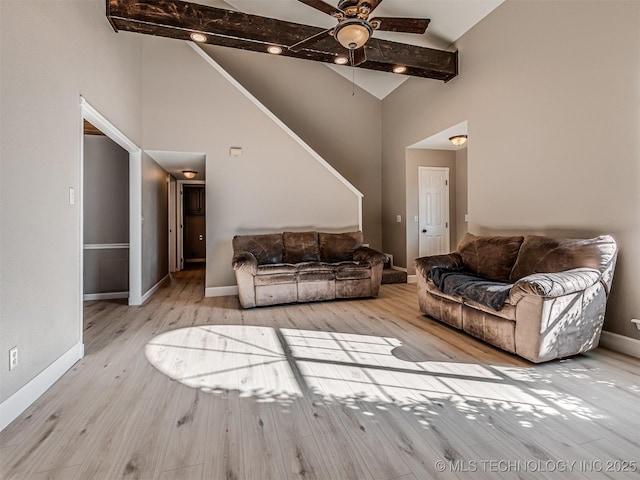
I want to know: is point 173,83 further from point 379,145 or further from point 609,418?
point 609,418

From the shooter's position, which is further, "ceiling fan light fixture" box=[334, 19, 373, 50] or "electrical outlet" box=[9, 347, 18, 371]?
"ceiling fan light fixture" box=[334, 19, 373, 50]

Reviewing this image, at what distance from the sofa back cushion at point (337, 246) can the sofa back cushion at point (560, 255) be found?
2.38 m

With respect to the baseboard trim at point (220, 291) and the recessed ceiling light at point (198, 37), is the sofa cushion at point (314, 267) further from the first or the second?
the recessed ceiling light at point (198, 37)

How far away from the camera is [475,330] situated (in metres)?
2.91

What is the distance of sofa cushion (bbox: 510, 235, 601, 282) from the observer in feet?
8.66

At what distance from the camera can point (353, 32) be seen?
2.62 meters

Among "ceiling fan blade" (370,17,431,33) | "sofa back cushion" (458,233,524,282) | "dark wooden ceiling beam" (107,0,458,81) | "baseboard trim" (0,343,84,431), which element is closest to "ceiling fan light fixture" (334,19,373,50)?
"ceiling fan blade" (370,17,431,33)

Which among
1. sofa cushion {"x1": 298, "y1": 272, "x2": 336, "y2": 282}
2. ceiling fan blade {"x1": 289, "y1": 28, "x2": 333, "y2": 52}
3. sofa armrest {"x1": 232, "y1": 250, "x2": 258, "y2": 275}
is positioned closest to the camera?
ceiling fan blade {"x1": 289, "y1": 28, "x2": 333, "y2": 52}

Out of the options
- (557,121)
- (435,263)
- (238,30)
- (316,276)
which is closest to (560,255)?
(435,263)

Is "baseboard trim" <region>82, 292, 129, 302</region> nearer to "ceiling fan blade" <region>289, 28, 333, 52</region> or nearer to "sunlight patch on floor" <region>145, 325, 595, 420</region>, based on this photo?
"sunlight patch on floor" <region>145, 325, 595, 420</region>

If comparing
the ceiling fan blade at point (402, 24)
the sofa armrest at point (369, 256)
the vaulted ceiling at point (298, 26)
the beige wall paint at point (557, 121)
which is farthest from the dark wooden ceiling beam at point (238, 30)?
the sofa armrest at point (369, 256)

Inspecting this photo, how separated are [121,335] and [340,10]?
3600 millimetres

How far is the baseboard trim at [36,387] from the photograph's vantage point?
5.64ft

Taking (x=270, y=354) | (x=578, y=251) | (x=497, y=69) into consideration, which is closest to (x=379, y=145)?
(x=497, y=69)
